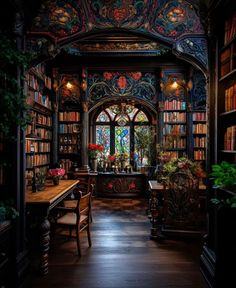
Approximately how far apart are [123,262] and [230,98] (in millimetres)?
2268

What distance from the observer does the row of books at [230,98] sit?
2.61m

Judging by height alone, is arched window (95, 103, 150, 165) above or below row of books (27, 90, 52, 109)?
below

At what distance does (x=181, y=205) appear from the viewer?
435 centimetres

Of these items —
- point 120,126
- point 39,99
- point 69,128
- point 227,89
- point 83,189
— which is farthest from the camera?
point 120,126

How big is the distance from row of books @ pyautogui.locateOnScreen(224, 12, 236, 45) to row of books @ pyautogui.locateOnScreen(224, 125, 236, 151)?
845mm

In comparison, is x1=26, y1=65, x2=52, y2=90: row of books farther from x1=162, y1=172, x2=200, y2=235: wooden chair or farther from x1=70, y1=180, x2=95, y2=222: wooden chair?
x1=162, y1=172, x2=200, y2=235: wooden chair

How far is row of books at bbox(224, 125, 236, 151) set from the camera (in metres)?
2.60

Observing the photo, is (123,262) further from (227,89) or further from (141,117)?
(141,117)

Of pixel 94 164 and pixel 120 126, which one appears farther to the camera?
pixel 120 126

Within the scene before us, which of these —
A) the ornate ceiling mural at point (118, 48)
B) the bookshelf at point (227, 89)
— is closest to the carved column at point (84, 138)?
the ornate ceiling mural at point (118, 48)

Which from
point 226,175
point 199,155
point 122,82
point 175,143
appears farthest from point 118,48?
point 226,175

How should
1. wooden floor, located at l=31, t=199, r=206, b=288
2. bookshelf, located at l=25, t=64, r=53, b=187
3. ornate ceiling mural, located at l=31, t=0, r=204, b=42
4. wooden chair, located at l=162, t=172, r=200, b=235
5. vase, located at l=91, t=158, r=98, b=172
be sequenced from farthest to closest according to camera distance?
vase, located at l=91, t=158, r=98, b=172 → bookshelf, located at l=25, t=64, r=53, b=187 → wooden chair, located at l=162, t=172, r=200, b=235 → ornate ceiling mural, located at l=31, t=0, r=204, b=42 → wooden floor, located at l=31, t=199, r=206, b=288

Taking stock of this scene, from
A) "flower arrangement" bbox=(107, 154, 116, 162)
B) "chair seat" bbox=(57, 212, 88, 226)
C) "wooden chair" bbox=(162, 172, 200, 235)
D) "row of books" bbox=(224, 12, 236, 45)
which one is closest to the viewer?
"row of books" bbox=(224, 12, 236, 45)

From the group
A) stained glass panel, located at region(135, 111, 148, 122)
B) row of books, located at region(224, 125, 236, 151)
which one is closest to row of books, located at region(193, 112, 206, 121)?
stained glass panel, located at region(135, 111, 148, 122)
